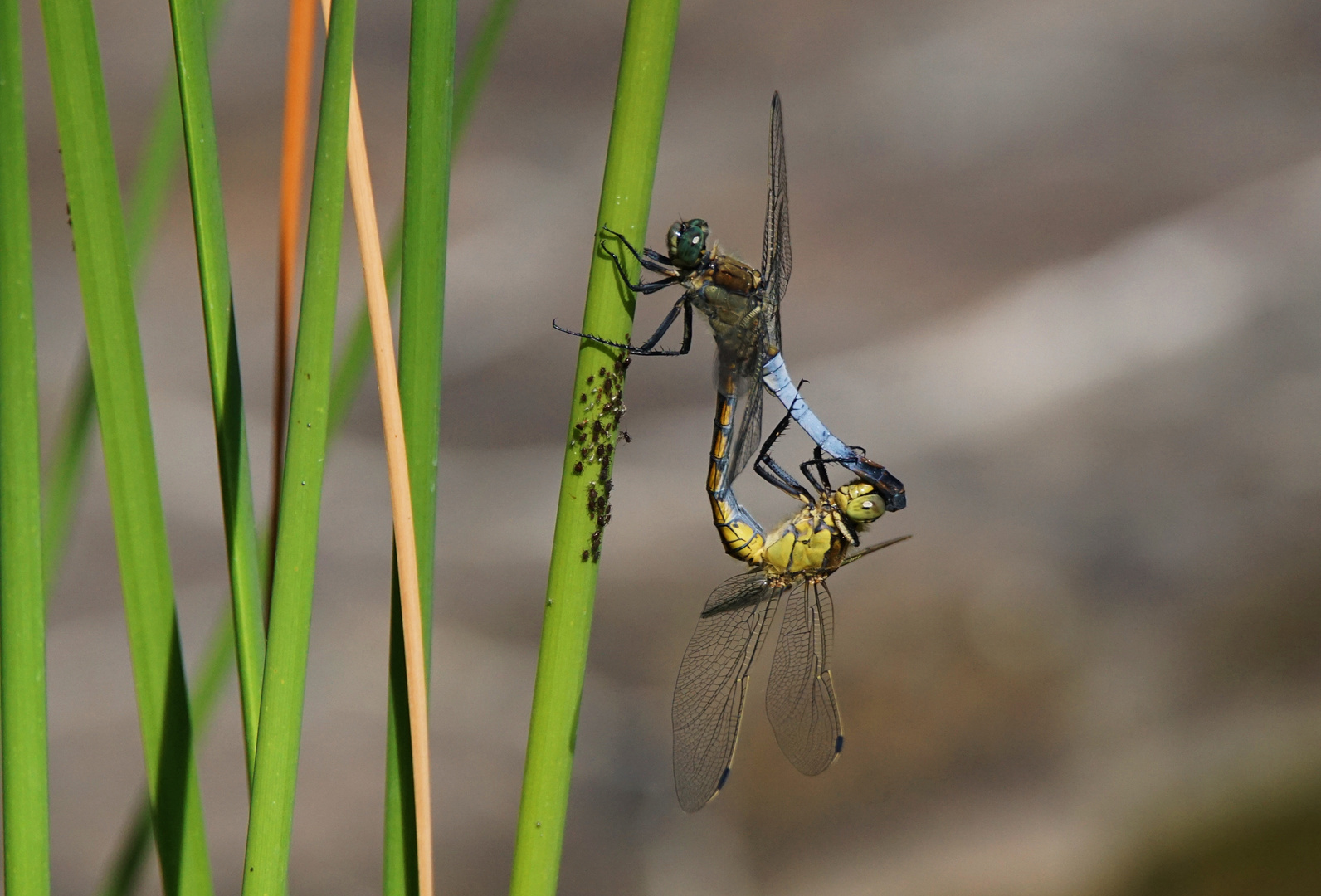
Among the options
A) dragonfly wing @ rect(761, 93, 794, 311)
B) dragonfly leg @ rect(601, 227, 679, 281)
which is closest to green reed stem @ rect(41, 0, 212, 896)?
dragonfly leg @ rect(601, 227, 679, 281)

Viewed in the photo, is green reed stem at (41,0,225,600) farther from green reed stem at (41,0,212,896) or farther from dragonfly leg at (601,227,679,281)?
dragonfly leg at (601,227,679,281)

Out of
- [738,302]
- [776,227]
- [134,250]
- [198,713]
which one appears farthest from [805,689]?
[134,250]

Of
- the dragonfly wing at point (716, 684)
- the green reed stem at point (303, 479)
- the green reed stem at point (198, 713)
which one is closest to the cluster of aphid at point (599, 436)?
the green reed stem at point (303, 479)

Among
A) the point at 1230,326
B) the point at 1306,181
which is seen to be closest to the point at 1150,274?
the point at 1230,326

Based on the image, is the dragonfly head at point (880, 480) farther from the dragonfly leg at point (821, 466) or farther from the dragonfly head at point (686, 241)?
the dragonfly head at point (686, 241)

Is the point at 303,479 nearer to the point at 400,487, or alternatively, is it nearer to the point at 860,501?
the point at 400,487

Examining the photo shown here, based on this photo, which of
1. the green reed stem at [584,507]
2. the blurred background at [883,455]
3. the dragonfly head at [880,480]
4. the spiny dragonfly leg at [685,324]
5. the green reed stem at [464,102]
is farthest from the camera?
the blurred background at [883,455]
